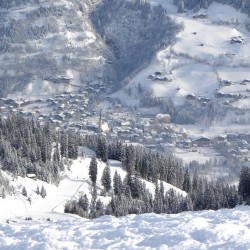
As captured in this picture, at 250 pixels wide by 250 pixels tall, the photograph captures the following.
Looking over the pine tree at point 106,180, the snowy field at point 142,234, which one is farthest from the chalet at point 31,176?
the snowy field at point 142,234

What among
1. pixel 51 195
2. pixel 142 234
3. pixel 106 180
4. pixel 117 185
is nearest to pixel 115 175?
pixel 106 180

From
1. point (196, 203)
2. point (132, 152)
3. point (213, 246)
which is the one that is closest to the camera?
point (213, 246)

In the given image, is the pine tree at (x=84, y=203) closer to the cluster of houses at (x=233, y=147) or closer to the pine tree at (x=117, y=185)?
the pine tree at (x=117, y=185)

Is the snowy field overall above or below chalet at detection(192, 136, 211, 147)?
above

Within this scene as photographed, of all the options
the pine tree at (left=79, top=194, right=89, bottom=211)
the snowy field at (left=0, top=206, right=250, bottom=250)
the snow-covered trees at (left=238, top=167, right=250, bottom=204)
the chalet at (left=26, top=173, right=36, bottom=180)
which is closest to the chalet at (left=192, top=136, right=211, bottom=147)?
the snow-covered trees at (left=238, top=167, right=250, bottom=204)

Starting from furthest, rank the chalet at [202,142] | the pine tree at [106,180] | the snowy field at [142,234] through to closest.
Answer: the chalet at [202,142] → the pine tree at [106,180] → the snowy field at [142,234]

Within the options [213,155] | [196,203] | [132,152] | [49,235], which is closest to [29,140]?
[132,152]

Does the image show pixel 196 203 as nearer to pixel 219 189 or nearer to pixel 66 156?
pixel 219 189

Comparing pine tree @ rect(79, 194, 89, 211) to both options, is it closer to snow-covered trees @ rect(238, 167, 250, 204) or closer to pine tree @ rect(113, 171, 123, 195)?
pine tree @ rect(113, 171, 123, 195)
